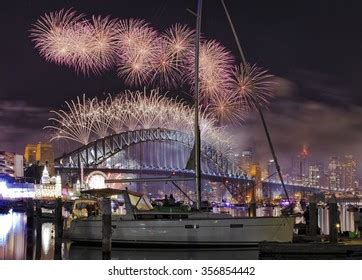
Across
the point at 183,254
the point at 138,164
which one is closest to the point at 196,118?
the point at 183,254

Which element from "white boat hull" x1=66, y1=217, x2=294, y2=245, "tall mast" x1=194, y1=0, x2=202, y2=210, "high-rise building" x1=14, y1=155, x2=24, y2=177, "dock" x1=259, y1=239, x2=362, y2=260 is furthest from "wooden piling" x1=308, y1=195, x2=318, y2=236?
"high-rise building" x1=14, y1=155, x2=24, y2=177

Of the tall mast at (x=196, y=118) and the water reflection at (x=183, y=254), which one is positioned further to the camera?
the water reflection at (x=183, y=254)

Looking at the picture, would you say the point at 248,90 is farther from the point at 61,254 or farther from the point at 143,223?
the point at 61,254

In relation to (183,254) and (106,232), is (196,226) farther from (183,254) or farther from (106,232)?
(106,232)

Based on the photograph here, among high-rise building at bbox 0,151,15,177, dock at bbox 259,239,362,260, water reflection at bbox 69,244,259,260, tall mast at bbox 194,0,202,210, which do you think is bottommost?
water reflection at bbox 69,244,259,260

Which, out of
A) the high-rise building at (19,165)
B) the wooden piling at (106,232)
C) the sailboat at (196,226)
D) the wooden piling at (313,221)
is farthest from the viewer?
the high-rise building at (19,165)

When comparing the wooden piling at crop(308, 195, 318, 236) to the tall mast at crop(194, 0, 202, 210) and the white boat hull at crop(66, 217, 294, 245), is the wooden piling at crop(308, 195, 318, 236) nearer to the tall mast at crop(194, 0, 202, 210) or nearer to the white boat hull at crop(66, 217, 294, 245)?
the white boat hull at crop(66, 217, 294, 245)

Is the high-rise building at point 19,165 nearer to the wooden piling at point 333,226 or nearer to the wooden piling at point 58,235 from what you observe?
the wooden piling at point 58,235

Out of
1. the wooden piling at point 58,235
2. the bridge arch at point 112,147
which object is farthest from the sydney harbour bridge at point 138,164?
the wooden piling at point 58,235
